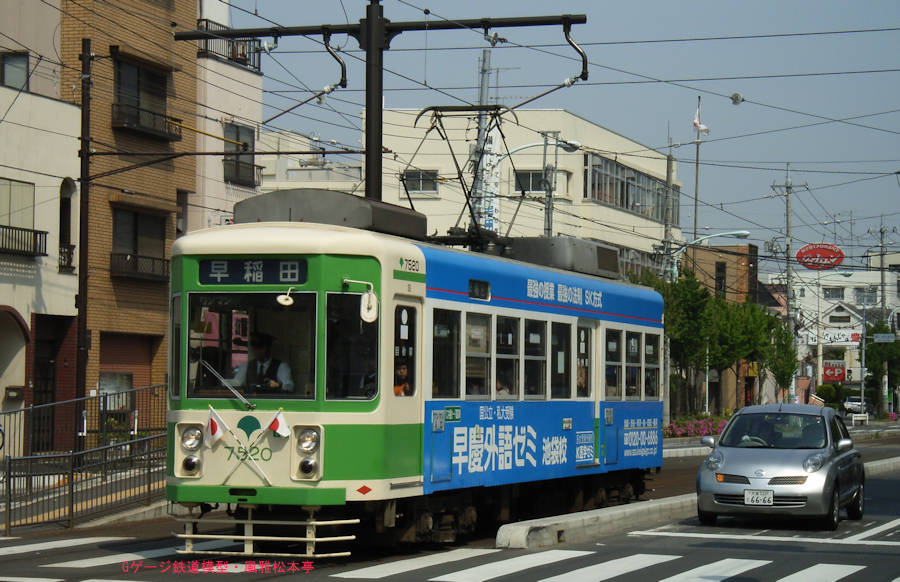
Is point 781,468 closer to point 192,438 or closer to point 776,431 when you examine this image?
point 776,431

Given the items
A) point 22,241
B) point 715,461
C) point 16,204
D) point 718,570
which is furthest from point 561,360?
point 16,204

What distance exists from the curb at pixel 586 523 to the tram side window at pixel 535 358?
A: 1.54m

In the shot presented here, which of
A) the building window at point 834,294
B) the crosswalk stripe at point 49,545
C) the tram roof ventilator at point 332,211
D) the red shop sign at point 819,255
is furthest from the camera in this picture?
the building window at point 834,294

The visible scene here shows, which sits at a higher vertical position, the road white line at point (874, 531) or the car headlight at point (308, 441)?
the car headlight at point (308, 441)

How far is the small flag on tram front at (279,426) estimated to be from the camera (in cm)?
1251

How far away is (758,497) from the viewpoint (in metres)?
16.7

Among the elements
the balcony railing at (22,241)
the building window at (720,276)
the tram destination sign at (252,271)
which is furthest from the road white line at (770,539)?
the building window at (720,276)

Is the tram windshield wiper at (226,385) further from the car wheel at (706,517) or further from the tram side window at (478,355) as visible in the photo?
the car wheel at (706,517)

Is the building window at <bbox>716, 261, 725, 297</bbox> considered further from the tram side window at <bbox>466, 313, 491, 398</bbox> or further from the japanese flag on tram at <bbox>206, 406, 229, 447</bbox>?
the japanese flag on tram at <bbox>206, 406, 229, 447</bbox>

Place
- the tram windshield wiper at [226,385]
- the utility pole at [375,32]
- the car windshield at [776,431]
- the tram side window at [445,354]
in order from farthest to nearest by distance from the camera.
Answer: the utility pole at [375,32], the car windshield at [776,431], the tram side window at [445,354], the tram windshield wiper at [226,385]

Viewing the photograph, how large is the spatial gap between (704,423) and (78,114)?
25.7 meters

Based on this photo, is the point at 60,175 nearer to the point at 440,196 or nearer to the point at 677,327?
the point at 677,327

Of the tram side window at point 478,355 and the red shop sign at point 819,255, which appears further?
Result: the red shop sign at point 819,255

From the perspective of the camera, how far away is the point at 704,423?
4966 centimetres
